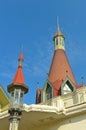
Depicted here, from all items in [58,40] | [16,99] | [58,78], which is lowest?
[16,99]

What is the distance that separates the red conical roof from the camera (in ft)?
74.8

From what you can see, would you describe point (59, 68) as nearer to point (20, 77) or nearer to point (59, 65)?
point (59, 65)

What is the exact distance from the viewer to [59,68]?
23.8 m

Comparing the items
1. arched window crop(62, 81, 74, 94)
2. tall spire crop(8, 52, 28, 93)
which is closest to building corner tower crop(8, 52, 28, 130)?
tall spire crop(8, 52, 28, 93)

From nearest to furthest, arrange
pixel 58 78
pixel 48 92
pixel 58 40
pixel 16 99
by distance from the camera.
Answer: pixel 16 99 < pixel 48 92 < pixel 58 78 < pixel 58 40

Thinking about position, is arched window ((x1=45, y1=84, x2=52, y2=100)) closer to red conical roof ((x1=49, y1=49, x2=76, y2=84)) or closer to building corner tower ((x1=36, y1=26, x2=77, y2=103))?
building corner tower ((x1=36, y1=26, x2=77, y2=103))

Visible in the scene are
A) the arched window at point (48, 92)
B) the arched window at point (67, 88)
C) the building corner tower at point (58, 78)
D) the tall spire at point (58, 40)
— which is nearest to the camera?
the arched window at point (67, 88)

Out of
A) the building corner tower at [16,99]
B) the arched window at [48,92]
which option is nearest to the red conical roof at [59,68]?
the arched window at [48,92]

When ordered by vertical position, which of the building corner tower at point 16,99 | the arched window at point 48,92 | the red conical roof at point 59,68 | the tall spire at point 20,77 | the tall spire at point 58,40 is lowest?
the building corner tower at point 16,99

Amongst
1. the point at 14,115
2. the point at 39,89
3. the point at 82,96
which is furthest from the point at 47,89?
the point at 14,115

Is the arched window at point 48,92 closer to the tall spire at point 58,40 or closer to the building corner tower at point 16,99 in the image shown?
the tall spire at point 58,40

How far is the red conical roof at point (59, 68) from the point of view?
22798 mm

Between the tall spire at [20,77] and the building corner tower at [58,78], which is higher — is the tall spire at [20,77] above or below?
below

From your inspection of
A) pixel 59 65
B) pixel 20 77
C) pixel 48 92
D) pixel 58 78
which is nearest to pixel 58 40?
pixel 59 65
